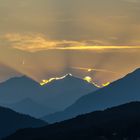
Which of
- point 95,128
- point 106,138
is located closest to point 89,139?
point 106,138

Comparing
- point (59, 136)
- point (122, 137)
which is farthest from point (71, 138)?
point (122, 137)

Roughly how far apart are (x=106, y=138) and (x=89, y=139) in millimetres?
6905

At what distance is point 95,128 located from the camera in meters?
197

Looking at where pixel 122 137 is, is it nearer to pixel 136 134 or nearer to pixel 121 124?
→ pixel 136 134

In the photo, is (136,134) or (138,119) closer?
(136,134)

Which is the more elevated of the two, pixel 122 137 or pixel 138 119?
pixel 138 119

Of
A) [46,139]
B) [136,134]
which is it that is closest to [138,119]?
[136,134]

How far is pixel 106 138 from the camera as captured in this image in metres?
174

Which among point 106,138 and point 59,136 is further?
point 59,136

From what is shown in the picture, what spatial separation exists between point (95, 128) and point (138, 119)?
16934 millimetres

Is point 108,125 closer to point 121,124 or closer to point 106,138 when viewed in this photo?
point 121,124

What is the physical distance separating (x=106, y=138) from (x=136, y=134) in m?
10.3

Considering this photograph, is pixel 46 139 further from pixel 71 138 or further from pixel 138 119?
pixel 138 119

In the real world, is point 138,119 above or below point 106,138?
above
